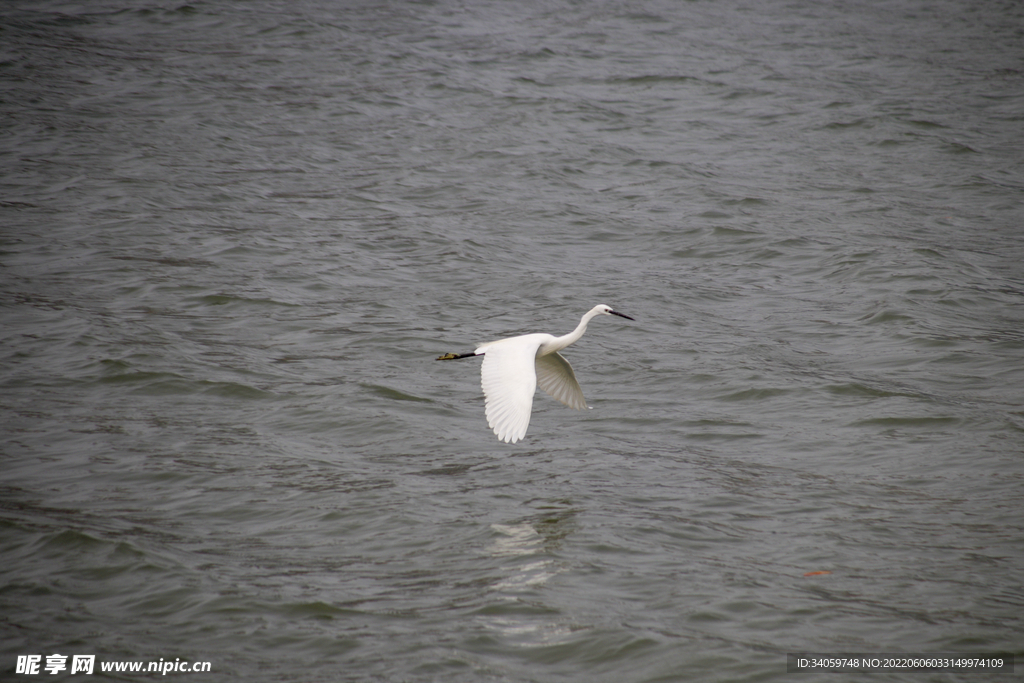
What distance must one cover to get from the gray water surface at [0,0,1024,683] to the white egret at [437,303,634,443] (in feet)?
1.30

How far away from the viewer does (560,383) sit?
6.73 metres

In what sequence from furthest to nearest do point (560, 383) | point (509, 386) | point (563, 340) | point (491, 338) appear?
point (491, 338), point (560, 383), point (563, 340), point (509, 386)

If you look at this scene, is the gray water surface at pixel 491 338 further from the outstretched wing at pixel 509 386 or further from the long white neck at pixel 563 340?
the long white neck at pixel 563 340

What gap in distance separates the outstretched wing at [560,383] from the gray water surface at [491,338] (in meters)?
0.29

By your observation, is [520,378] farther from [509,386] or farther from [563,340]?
[563,340]

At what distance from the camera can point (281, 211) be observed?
35.1 feet

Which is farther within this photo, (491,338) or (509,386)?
(491,338)

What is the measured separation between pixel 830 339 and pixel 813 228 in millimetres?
2809

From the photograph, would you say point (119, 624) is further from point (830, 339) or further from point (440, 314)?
point (830, 339)

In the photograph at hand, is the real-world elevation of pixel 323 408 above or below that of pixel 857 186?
below

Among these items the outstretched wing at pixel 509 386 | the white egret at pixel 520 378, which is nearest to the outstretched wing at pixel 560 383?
the white egret at pixel 520 378

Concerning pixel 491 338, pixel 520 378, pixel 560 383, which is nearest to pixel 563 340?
pixel 560 383

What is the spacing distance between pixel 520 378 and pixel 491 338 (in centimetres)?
244

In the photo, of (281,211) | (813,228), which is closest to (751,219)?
(813,228)
